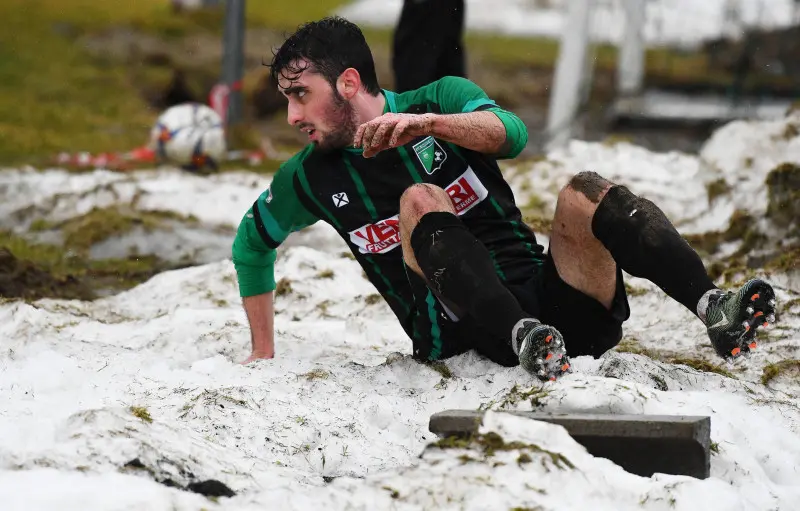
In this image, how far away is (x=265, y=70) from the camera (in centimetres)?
1691

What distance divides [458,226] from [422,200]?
151 millimetres

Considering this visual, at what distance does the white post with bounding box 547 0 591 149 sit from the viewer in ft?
39.4

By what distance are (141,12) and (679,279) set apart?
68.7 feet

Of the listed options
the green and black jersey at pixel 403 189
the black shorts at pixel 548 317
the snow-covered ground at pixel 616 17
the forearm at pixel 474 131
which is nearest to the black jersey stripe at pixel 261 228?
the green and black jersey at pixel 403 189

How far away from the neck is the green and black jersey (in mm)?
72

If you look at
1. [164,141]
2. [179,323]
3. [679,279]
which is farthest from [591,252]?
[164,141]

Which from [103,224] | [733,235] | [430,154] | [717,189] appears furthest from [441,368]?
[103,224]

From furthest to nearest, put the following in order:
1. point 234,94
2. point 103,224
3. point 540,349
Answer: point 234,94
point 103,224
point 540,349

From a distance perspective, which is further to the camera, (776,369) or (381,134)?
(776,369)

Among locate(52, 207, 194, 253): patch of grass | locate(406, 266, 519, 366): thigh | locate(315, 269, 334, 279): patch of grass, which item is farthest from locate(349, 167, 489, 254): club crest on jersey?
locate(52, 207, 194, 253): patch of grass

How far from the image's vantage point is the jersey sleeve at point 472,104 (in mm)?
3781

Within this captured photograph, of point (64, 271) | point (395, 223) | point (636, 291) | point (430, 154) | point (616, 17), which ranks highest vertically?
point (616, 17)

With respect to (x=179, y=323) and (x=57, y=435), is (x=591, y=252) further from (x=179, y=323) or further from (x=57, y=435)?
(x=179, y=323)

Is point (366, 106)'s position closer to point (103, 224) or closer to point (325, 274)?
Result: point (325, 274)
